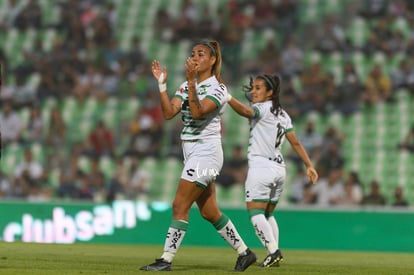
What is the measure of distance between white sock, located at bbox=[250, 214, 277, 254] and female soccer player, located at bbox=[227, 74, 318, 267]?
0.17ft

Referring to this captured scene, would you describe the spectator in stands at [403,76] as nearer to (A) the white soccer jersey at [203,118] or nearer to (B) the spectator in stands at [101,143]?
(B) the spectator in stands at [101,143]

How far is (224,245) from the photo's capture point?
1820 centimetres

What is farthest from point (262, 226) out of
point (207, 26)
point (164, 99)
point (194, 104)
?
point (207, 26)

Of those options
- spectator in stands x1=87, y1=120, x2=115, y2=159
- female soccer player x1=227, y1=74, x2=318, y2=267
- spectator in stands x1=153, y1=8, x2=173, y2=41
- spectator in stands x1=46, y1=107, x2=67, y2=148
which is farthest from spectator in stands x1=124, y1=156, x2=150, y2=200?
female soccer player x1=227, y1=74, x2=318, y2=267

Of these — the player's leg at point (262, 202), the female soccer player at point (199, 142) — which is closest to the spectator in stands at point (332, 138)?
the player's leg at point (262, 202)

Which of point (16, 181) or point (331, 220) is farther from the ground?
point (16, 181)

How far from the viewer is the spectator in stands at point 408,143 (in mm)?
21562

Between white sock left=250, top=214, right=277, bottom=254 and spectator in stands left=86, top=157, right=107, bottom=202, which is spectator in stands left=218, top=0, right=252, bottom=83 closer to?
spectator in stands left=86, top=157, right=107, bottom=202

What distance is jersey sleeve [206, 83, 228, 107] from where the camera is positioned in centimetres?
1009

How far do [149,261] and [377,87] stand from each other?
39.6ft

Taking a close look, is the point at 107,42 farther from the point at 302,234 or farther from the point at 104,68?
the point at 302,234

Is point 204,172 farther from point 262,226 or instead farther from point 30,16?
point 30,16

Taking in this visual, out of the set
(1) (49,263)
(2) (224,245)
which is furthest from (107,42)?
(1) (49,263)

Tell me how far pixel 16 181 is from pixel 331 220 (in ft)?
23.9
